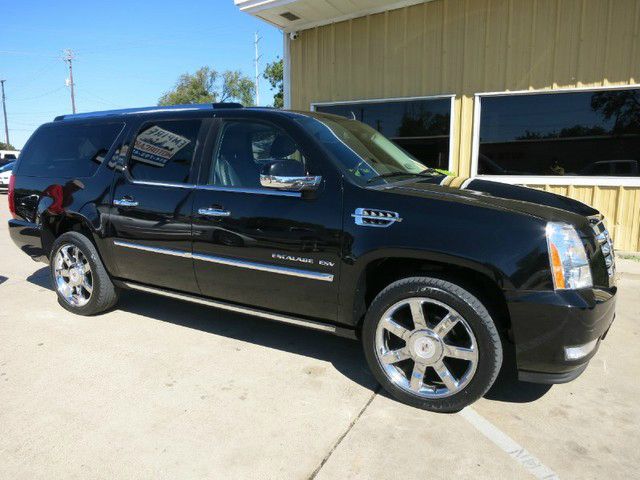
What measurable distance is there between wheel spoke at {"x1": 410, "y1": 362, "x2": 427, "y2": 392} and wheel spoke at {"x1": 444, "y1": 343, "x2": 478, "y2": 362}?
0.18m

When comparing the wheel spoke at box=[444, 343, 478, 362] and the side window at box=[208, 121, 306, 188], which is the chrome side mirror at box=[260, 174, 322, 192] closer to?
the side window at box=[208, 121, 306, 188]

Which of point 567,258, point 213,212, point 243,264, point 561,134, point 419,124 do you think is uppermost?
point 419,124

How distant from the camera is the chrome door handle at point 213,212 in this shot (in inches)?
141

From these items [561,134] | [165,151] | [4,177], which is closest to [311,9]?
[561,134]

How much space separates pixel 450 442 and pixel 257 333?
2046mm

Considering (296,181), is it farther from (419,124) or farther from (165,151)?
(419,124)

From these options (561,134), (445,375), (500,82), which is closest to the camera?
(445,375)

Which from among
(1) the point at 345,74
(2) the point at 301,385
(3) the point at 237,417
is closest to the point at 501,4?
(1) the point at 345,74

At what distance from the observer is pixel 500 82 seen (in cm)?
739

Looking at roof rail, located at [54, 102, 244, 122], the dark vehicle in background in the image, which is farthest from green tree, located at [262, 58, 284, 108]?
roof rail, located at [54, 102, 244, 122]

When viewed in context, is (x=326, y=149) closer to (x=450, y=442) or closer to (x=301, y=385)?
(x=301, y=385)

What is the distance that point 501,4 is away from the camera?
7195mm

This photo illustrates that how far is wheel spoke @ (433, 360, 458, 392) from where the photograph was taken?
296cm

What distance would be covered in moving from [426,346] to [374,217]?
85cm
